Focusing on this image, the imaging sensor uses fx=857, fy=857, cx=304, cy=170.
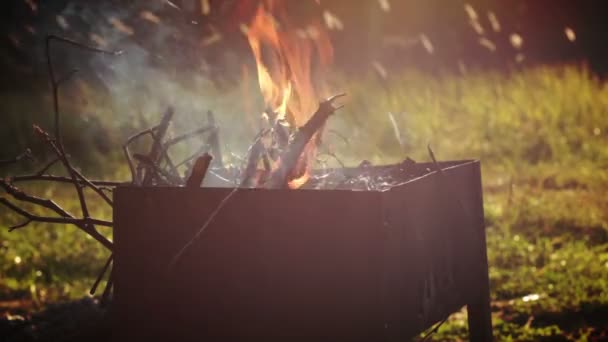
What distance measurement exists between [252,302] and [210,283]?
0.17m

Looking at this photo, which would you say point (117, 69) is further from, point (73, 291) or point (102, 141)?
point (102, 141)

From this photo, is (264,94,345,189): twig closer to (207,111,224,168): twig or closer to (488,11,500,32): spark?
(207,111,224,168): twig

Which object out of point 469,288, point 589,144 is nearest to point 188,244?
point 469,288

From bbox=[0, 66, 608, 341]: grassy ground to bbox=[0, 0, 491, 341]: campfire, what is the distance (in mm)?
1829

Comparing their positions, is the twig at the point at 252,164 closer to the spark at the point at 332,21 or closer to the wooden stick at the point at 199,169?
the wooden stick at the point at 199,169

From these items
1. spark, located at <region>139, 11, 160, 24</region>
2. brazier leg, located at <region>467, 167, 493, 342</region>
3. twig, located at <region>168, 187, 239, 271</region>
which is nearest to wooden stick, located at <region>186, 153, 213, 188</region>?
twig, located at <region>168, 187, 239, 271</region>

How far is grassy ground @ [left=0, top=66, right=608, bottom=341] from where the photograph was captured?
533cm

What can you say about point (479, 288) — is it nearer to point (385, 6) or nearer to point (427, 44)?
point (427, 44)

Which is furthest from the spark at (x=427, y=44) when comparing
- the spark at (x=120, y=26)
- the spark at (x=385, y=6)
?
the spark at (x=120, y=26)

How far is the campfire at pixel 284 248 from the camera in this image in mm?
2875

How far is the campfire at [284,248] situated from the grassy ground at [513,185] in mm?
1829

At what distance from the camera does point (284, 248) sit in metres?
2.96

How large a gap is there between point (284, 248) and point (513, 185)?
5.43m

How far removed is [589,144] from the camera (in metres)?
8.86
